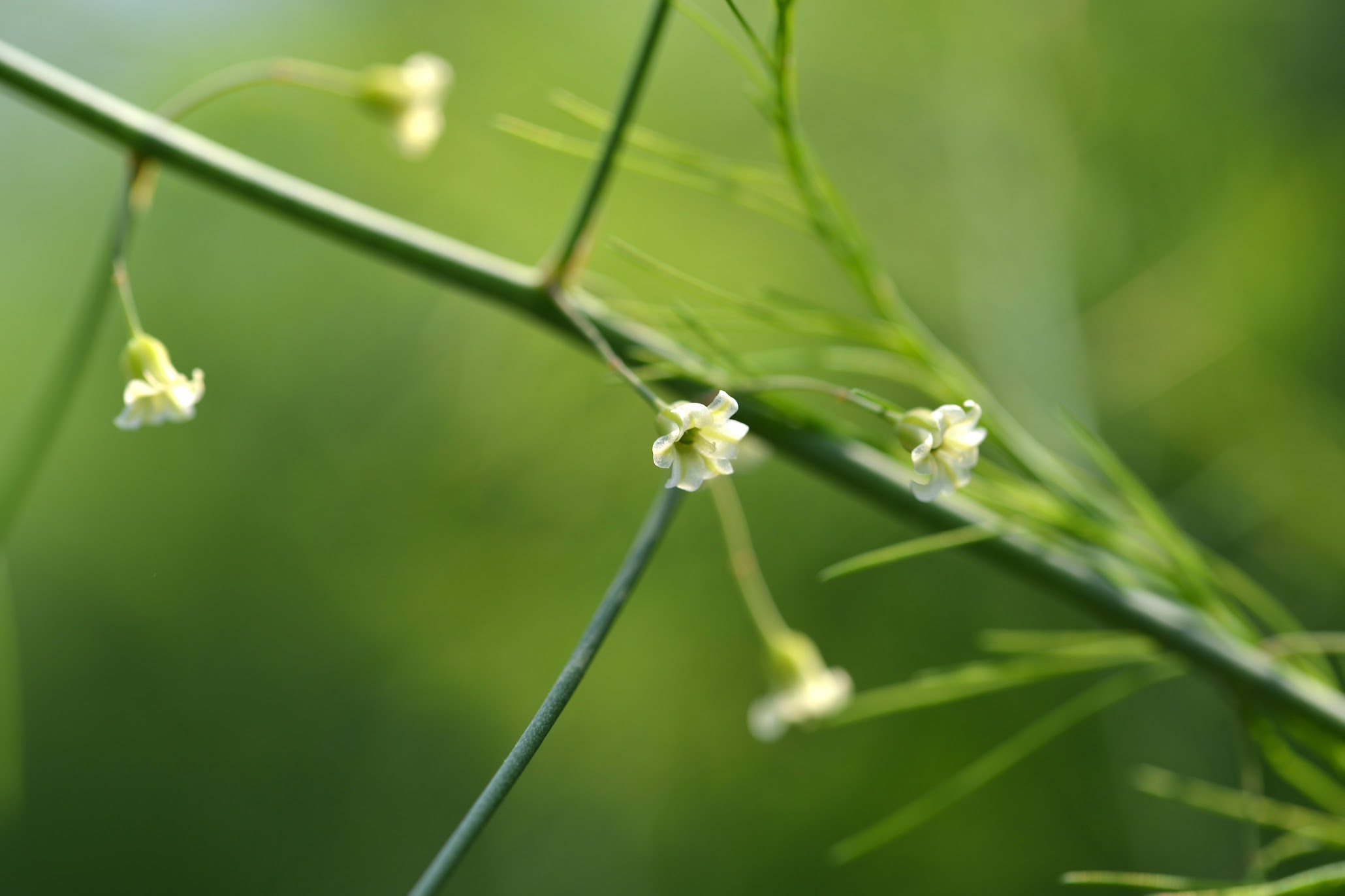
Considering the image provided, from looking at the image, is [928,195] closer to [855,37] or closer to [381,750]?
[855,37]

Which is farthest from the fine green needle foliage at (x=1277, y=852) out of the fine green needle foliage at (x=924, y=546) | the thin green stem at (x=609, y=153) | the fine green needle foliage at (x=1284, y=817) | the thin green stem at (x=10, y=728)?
the thin green stem at (x=10, y=728)

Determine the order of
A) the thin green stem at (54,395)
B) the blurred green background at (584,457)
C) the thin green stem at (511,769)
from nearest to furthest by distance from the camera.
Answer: the thin green stem at (511,769) → the thin green stem at (54,395) → the blurred green background at (584,457)

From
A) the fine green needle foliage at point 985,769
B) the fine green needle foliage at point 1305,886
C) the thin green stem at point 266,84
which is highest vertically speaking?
the thin green stem at point 266,84

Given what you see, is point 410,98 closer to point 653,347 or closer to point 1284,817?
point 653,347

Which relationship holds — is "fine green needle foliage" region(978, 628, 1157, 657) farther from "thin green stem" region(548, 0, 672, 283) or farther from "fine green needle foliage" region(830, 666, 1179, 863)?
"thin green stem" region(548, 0, 672, 283)

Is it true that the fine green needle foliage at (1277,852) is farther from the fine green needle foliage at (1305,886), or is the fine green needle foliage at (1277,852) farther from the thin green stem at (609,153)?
the thin green stem at (609,153)

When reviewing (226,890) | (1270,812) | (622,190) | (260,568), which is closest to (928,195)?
(622,190)

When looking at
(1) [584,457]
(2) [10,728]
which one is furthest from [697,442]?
(2) [10,728]

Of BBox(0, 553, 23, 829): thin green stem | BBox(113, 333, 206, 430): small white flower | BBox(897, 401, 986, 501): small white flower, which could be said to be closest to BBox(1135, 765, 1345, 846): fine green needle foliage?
BBox(897, 401, 986, 501): small white flower
